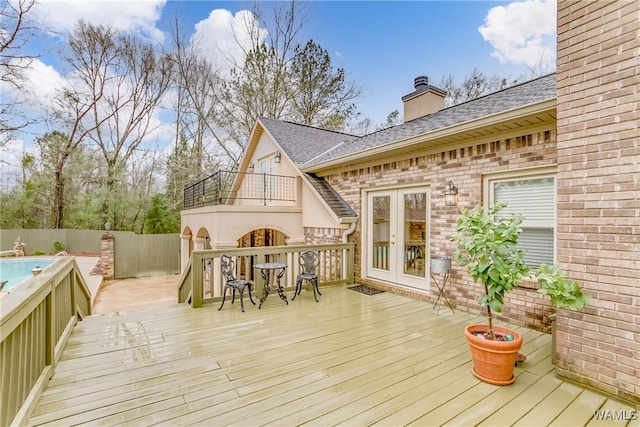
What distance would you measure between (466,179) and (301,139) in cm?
653

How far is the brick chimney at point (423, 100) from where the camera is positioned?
770cm

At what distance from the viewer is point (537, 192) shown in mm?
4305

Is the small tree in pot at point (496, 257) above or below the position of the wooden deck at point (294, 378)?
above

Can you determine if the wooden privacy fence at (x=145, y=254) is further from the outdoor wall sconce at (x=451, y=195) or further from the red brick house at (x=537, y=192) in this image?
the outdoor wall sconce at (x=451, y=195)

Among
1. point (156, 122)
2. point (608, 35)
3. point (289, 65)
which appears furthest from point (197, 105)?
point (608, 35)

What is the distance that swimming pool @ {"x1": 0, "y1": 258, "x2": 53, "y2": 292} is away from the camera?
1257 cm

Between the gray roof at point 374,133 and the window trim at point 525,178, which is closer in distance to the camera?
the window trim at point 525,178

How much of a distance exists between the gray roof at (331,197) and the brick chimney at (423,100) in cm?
287

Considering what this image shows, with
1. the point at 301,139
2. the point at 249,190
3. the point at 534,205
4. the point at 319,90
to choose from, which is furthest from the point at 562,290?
the point at 319,90

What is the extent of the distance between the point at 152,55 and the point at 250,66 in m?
6.97

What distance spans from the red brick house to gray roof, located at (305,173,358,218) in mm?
42

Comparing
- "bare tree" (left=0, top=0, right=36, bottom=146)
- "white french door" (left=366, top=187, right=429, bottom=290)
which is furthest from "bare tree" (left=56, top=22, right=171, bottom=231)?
"white french door" (left=366, top=187, right=429, bottom=290)

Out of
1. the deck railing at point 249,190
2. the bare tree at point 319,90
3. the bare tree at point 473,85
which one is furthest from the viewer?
the bare tree at point 319,90

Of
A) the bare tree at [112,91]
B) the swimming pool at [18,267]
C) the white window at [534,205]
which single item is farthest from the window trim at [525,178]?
the bare tree at [112,91]
